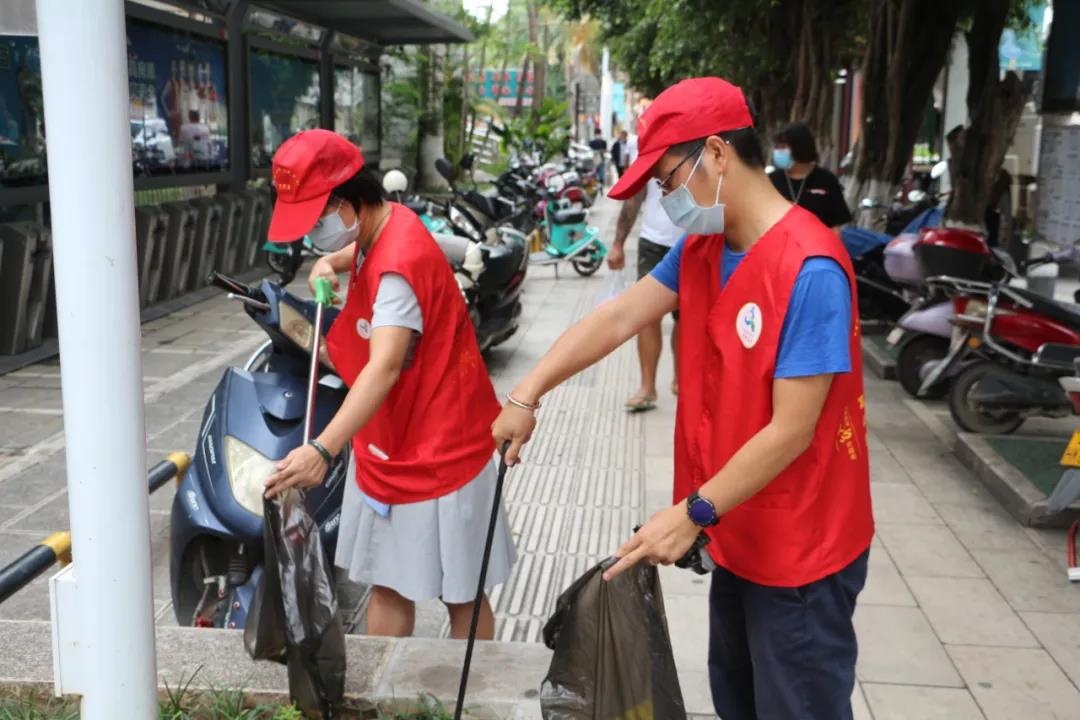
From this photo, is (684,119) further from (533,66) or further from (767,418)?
(533,66)

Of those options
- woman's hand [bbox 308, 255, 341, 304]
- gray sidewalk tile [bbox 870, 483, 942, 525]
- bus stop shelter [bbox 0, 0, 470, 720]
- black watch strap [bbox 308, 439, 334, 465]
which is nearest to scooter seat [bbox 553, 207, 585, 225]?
bus stop shelter [bbox 0, 0, 470, 720]

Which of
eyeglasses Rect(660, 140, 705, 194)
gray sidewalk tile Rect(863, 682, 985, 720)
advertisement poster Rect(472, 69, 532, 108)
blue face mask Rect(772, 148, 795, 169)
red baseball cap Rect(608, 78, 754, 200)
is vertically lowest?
gray sidewalk tile Rect(863, 682, 985, 720)

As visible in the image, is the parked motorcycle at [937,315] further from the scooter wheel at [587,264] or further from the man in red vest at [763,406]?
the scooter wheel at [587,264]

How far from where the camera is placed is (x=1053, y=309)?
6.09 m

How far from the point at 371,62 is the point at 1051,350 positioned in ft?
46.9

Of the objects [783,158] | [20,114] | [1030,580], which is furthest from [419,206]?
[1030,580]

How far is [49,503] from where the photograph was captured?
5.32 meters

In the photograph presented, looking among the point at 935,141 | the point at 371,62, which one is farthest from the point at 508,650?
the point at 935,141

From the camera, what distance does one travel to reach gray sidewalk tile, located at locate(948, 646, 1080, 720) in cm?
354

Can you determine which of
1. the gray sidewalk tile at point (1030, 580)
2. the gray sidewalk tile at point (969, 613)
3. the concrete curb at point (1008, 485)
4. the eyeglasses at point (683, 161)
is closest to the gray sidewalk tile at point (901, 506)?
the concrete curb at point (1008, 485)

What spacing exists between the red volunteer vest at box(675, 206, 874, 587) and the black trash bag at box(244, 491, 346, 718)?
0.91 meters

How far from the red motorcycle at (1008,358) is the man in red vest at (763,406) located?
404 centimetres

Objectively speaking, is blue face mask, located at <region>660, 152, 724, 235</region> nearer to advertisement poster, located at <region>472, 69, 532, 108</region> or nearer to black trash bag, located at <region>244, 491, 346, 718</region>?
black trash bag, located at <region>244, 491, 346, 718</region>

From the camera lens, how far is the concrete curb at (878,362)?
847 centimetres
